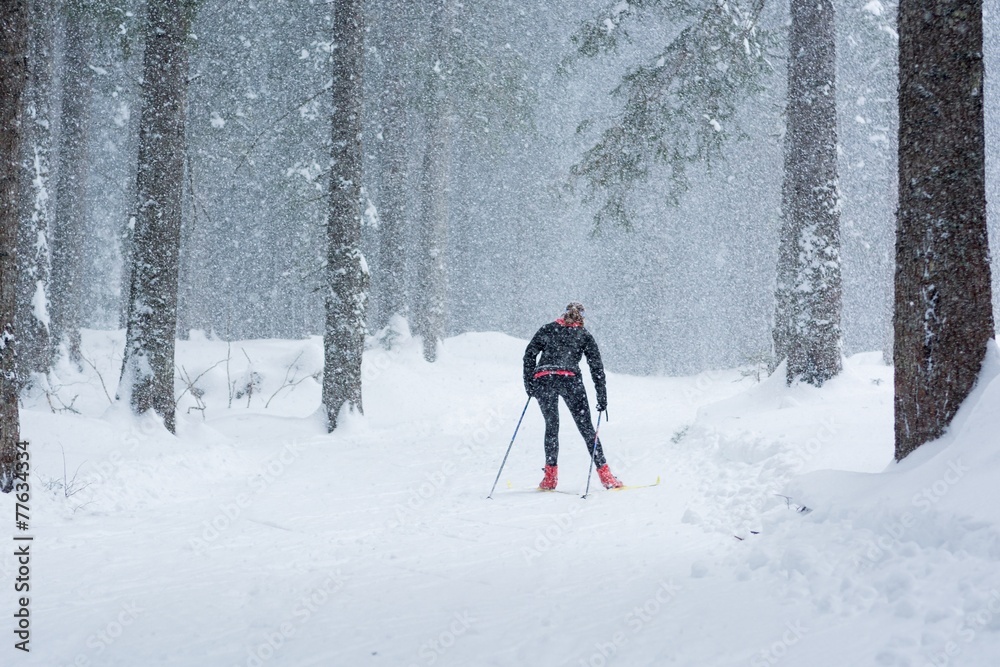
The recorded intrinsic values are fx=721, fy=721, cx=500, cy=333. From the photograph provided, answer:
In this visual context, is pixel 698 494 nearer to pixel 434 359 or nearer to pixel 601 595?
pixel 601 595

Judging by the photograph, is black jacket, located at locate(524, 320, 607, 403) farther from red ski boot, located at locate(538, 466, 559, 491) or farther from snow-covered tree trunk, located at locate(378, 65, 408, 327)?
snow-covered tree trunk, located at locate(378, 65, 408, 327)

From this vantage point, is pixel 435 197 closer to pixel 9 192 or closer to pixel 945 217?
pixel 9 192

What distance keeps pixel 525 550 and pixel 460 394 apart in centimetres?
1132

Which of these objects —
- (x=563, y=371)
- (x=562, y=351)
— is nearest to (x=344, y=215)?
(x=562, y=351)

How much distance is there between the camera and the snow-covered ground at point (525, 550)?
3338 millimetres

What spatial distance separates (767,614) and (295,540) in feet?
12.0

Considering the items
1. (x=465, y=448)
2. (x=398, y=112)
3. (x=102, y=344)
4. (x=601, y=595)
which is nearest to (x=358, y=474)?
(x=465, y=448)

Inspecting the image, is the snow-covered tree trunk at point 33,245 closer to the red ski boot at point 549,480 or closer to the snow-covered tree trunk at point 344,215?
the snow-covered tree trunk at point 344,215

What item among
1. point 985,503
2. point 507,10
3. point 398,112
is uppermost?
point 507,10

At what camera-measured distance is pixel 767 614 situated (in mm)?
3475

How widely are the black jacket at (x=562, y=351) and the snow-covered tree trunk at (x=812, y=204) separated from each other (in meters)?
3.61


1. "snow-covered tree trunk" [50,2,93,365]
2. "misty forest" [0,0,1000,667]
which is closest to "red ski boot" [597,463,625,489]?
"misty forest" [0,0,1000,667]

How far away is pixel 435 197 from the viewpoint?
19.4 metres

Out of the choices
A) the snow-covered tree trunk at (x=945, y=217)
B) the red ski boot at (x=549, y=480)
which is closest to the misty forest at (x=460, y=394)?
the snow-covered tree trunk at (x=945, y=217)
